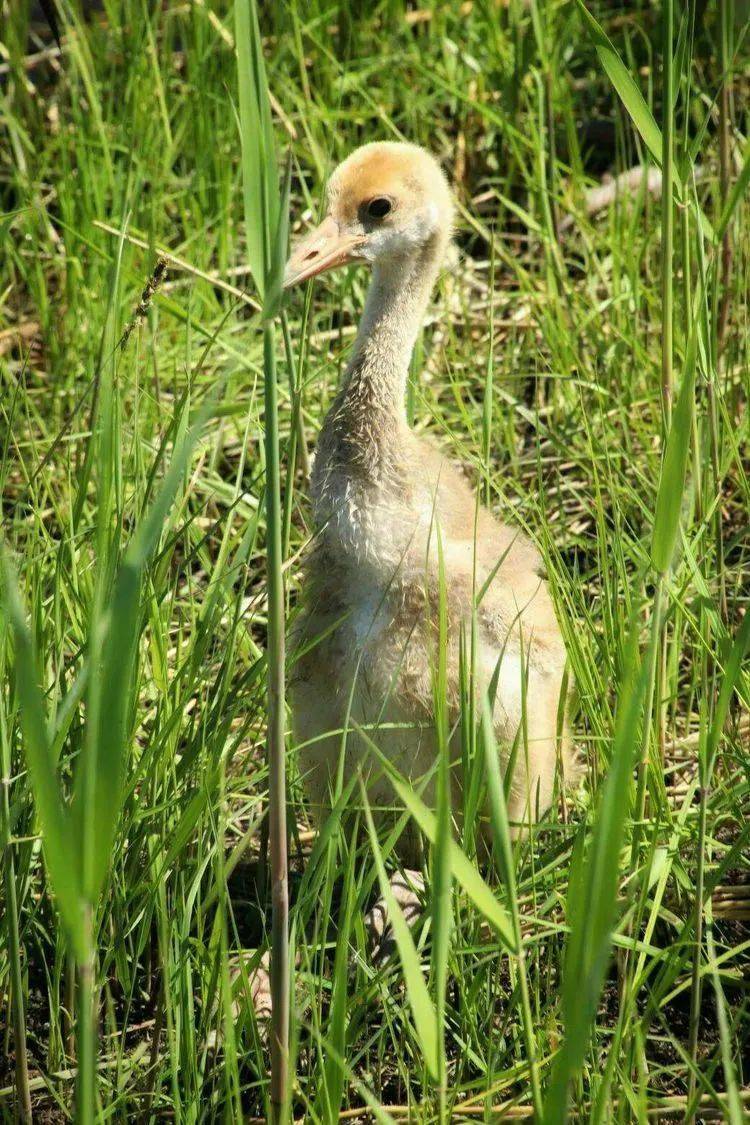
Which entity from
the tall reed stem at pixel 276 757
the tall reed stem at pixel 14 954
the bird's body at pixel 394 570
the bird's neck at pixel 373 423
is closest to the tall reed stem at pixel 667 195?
the bird's body at pixel 394 570

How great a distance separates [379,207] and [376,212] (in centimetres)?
1

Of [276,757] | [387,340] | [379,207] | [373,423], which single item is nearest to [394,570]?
[373,423]

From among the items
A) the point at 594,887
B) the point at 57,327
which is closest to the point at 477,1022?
the point at 594,887

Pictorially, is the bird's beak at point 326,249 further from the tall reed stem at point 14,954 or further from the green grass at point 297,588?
the tall reed stem at point 14,954

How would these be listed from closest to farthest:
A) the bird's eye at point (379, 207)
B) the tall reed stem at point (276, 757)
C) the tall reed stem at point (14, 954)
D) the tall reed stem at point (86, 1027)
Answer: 1. the tall reed stem at point (86, 1027)
2. the tall reed stem at point (276, 757)
3. the tall reed stem at point (14, 954)
4. the bird's eye at point (379, 207)

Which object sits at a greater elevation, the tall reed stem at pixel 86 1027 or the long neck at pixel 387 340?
the long neck at pixel 387 340

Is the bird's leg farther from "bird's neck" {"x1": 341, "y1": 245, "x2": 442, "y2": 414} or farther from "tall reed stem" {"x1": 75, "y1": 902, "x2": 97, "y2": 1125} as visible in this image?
"tall reed stem" {"x1": 75, "y1": 902, "x2": 97, "y2": 1125}

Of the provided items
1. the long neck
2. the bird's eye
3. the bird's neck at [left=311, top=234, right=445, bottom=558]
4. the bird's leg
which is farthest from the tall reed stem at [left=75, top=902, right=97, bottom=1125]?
the bird's eye

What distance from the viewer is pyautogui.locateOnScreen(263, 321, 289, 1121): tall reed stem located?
4.91 ft

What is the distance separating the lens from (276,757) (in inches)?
61.6

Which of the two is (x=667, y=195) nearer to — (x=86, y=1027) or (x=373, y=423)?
(x=373, y=423)

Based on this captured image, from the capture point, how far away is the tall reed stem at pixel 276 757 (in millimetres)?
1498

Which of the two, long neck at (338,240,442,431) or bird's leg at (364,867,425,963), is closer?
bird's leg at (364,867,425,963)

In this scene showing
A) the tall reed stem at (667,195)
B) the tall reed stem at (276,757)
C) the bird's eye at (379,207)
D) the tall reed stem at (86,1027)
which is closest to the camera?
the tall reed stem at (86,1027)
